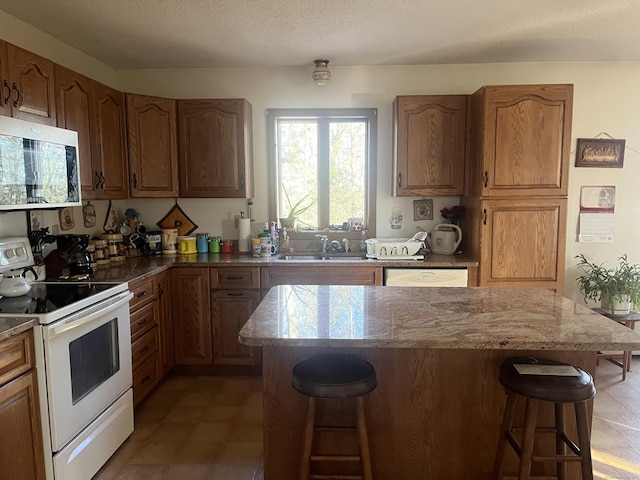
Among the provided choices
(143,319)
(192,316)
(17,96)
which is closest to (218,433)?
(143,319)

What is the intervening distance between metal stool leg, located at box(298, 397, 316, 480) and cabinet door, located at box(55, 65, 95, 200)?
209cm

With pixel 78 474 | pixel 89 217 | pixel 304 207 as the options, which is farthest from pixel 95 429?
pixel 304 207

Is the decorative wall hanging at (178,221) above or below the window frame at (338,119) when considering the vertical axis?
below

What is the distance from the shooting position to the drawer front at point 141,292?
8.85 ft

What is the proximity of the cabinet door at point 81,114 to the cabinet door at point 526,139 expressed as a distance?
270 cm

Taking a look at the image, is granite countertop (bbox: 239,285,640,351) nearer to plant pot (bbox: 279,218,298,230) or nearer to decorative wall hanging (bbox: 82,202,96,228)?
plant pot (bbox: 279,218,298,230)

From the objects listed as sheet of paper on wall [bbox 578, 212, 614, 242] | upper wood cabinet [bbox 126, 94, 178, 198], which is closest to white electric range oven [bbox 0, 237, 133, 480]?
upper wood cabinet [bbox 126, 94, 178, 198]

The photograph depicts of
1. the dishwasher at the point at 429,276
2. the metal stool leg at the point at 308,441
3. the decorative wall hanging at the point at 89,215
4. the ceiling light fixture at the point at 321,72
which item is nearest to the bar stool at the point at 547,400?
the metal stool leg at the point at 308,441

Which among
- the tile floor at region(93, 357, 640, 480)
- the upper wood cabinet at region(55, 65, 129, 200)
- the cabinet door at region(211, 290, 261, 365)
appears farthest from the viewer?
the cabinet door at region(211, 290, 261, 365)

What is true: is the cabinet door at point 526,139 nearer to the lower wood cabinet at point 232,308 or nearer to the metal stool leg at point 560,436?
the metal stool leg at point 560,436

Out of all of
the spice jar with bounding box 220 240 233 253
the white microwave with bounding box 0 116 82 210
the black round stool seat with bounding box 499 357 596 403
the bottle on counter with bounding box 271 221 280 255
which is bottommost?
the black round stool seat with bounding box 499 357 596 403

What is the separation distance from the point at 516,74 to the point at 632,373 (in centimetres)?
256

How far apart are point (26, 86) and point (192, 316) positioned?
1825mm

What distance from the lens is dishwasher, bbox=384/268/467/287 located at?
3205mm
